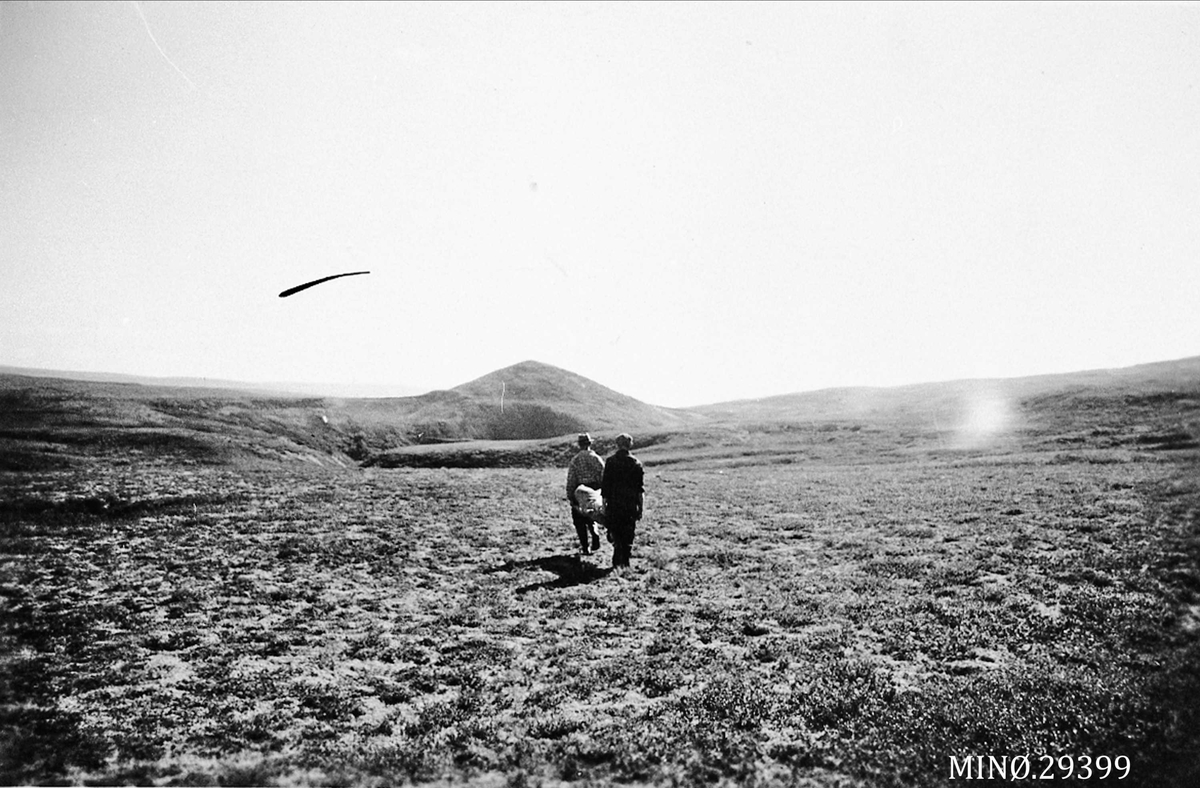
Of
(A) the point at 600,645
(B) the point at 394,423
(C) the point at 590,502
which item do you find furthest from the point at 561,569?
(B) the point at 394,423

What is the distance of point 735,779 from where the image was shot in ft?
24.7

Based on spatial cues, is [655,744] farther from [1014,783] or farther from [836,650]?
[836,650]

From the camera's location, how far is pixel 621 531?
18.2 meters

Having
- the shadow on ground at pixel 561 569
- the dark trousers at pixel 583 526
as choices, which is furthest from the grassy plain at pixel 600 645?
the dark trousers at pixel 583 526

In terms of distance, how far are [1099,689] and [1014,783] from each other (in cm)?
308

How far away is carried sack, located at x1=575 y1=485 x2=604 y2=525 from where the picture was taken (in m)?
19.1

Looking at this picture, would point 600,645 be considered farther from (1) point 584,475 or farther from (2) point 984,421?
(2) point 984,421

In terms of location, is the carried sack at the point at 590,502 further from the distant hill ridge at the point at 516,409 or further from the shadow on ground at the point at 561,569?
the distant hill ridge at the point at 516,409

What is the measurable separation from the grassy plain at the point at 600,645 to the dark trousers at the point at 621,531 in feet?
2.15

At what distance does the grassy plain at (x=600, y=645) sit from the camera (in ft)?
26.3

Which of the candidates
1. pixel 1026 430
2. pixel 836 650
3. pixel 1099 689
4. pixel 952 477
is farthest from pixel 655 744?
pixel 1026 430

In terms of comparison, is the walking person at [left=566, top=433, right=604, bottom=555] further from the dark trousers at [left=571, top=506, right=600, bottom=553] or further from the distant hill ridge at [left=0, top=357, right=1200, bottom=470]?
the distant hill ridge at [left=0, top=357, right=1200, bottom=470]

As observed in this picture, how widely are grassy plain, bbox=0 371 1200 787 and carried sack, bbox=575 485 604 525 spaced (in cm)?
166

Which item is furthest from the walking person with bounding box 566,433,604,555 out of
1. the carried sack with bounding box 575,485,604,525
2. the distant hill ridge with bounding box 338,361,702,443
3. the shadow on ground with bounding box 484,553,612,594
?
the distant hill ridge with bounding box 338,361,702,443
